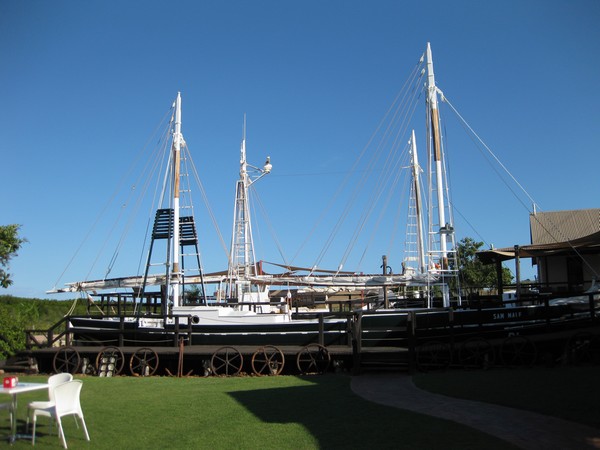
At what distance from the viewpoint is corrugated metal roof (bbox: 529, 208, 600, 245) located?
103ft

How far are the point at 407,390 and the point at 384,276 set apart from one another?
38.6 ft

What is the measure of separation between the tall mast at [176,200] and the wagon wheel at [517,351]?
1299cm

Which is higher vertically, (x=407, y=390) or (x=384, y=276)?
(x=384, y=276)

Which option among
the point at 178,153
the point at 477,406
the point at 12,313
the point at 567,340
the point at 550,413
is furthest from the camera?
the point at 178,153

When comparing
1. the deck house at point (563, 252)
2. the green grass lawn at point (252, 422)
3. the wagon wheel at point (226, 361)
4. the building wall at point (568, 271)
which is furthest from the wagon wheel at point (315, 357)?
the building wall at point (568, 271)

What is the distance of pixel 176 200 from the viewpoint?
80.0 feet

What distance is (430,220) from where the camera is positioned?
2300 cm

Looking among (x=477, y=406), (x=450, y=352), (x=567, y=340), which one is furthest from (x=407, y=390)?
(x=567, y=340)

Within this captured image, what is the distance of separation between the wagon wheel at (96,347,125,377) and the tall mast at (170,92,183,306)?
506 cm

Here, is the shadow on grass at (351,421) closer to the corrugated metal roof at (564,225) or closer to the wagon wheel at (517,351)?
the wagon wheel at (517,351)

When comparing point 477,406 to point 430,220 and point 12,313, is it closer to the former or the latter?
point 430,220

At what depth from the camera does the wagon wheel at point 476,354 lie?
15.6m

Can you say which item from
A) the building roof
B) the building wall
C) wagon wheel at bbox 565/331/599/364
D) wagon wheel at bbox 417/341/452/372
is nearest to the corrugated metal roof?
the building roof

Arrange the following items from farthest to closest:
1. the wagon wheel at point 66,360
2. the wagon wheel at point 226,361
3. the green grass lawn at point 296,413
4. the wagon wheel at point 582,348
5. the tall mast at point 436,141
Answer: the tall mast at point 436,141 → the wagon wheel at point 66,360 → the wagon wheel at point 226,361 → the wagon wheel at point 582,348 → the green grass lawn at point 296,413
